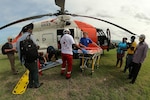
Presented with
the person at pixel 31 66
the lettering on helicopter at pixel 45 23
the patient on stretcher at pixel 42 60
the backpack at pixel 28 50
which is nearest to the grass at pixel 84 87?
the person at pixel 31 66

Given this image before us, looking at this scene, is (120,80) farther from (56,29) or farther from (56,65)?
(56,29)

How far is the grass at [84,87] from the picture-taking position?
638 centimetres

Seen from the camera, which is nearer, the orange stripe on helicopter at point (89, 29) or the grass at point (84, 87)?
the grass at point (84, 87)

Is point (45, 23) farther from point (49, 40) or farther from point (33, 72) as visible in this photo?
point (33, 72)

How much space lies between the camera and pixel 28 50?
6.20m

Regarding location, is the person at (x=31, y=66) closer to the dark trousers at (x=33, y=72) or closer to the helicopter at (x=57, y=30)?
the dark trousers at (x=33, y=72)

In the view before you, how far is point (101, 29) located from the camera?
507 inches

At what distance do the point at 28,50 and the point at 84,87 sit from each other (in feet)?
8.21

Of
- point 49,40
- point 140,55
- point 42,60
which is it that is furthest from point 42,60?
point 140,55

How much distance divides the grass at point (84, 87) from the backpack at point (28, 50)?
49.9 inches

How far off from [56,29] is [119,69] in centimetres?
457

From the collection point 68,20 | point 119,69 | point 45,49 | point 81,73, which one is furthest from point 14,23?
point 119,69

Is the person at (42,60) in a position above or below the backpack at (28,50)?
below

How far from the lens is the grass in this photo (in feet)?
20.9
